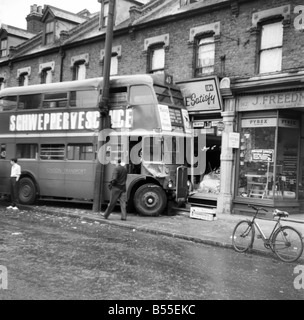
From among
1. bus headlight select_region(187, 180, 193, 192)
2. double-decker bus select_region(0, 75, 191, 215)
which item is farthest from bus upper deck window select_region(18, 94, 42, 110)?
bus headlight select_region(187, 180, 193, 192)

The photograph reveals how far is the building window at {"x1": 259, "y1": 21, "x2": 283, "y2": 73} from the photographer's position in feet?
41.7

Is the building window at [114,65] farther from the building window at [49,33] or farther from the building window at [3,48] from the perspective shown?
the building window at [3,48]

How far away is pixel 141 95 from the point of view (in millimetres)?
13234

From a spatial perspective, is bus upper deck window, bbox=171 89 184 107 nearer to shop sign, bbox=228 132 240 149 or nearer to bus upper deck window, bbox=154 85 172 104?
bus upper deck window, bbox=154 85 172 104

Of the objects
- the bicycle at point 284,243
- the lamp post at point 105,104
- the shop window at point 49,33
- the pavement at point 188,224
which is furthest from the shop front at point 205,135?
the shop window at point 49,33

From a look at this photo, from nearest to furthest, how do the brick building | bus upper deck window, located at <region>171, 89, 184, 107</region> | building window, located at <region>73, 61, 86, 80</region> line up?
the brick building, bus upper deck window, located at <region>171, 89, 184, 107</region>, building window, located at <region>73, 61, 86, 80</region>

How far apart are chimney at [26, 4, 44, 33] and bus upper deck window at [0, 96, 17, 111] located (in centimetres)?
1348

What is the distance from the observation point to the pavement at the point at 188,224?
31.4 ft

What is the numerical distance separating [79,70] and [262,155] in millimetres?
10761

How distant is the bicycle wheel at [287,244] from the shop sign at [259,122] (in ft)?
17.5
